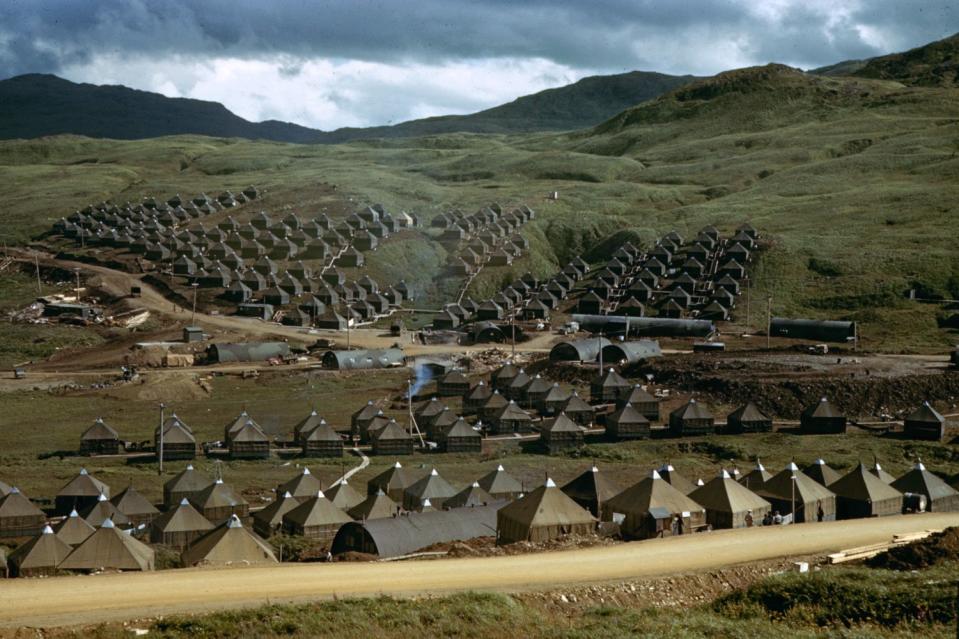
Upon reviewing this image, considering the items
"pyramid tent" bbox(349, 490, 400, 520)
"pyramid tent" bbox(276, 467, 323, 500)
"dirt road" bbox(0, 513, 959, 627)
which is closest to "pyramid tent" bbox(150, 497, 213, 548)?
"pyramid tent" bbox(276, 467, 323, 500)

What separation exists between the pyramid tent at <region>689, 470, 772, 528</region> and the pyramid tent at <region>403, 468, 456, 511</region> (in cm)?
1147

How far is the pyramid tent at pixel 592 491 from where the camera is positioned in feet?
Result: 149

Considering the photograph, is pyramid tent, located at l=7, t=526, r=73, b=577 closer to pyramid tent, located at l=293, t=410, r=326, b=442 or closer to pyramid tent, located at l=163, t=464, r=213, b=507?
pyramid tent, located at l=163, t=464, r=213, b=507

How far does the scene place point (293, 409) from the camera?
76.9 metres

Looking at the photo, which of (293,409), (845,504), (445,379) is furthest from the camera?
(445,379)

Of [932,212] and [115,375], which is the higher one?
[932,212]

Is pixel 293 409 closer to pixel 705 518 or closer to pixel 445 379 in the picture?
pixel 445 379

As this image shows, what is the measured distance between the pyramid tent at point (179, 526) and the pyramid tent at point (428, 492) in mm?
9119

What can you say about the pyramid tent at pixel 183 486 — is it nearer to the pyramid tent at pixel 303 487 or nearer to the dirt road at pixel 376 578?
the pyramid tent at pixel 303 487

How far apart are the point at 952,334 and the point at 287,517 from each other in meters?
69.7

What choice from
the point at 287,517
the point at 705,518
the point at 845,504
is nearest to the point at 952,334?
the point at 845,504

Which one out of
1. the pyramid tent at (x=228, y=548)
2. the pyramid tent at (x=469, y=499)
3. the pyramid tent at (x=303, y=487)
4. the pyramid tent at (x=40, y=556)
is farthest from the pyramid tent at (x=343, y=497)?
the pyramid tent at (x=40, y=556)

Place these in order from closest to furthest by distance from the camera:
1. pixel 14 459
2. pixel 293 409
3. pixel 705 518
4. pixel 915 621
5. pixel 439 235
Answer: pixel 915 621 < pixel 705 518 < pixel 14 459 < pixel 293 409 < pixel 439 235

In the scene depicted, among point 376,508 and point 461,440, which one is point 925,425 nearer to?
point 461,440
